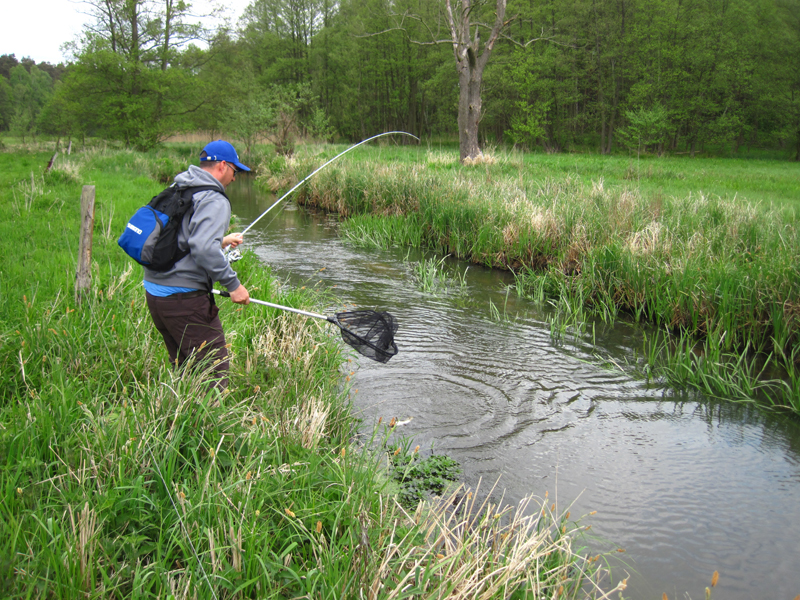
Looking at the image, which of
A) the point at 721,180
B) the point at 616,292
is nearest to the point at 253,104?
the point at 721,180

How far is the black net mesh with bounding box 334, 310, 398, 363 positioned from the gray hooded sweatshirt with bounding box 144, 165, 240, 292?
39.3 inches

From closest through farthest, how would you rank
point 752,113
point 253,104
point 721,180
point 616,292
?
point 616,292 → point 721,180 → point 253,104 → point 752,113

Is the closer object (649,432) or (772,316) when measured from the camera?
(649,432)

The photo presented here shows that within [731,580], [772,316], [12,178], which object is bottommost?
[731,580]

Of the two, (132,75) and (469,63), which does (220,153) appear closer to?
(469,63)

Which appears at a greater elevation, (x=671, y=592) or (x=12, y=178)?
(x=12, y=178)

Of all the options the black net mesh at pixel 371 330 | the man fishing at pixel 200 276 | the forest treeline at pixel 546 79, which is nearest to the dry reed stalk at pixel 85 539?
→ the man fishing at pixel 200 276

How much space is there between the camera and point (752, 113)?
1502 inches

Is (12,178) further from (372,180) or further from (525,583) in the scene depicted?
(525,583)

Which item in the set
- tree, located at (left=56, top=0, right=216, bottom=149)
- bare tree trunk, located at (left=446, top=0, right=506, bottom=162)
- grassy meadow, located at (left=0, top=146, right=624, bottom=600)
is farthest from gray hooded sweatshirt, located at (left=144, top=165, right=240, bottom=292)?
tree, located at (left=56, top=0, right=216, bottom=149)

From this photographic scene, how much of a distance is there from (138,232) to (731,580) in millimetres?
4098

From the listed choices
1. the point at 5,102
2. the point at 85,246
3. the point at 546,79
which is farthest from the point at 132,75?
the point at 5,102

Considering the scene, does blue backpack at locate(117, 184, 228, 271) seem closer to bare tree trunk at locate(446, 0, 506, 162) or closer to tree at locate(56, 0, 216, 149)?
bare tree trunk at locate(446, 0, 506, 162)

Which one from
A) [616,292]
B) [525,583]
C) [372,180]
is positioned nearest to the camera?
[525,583]
